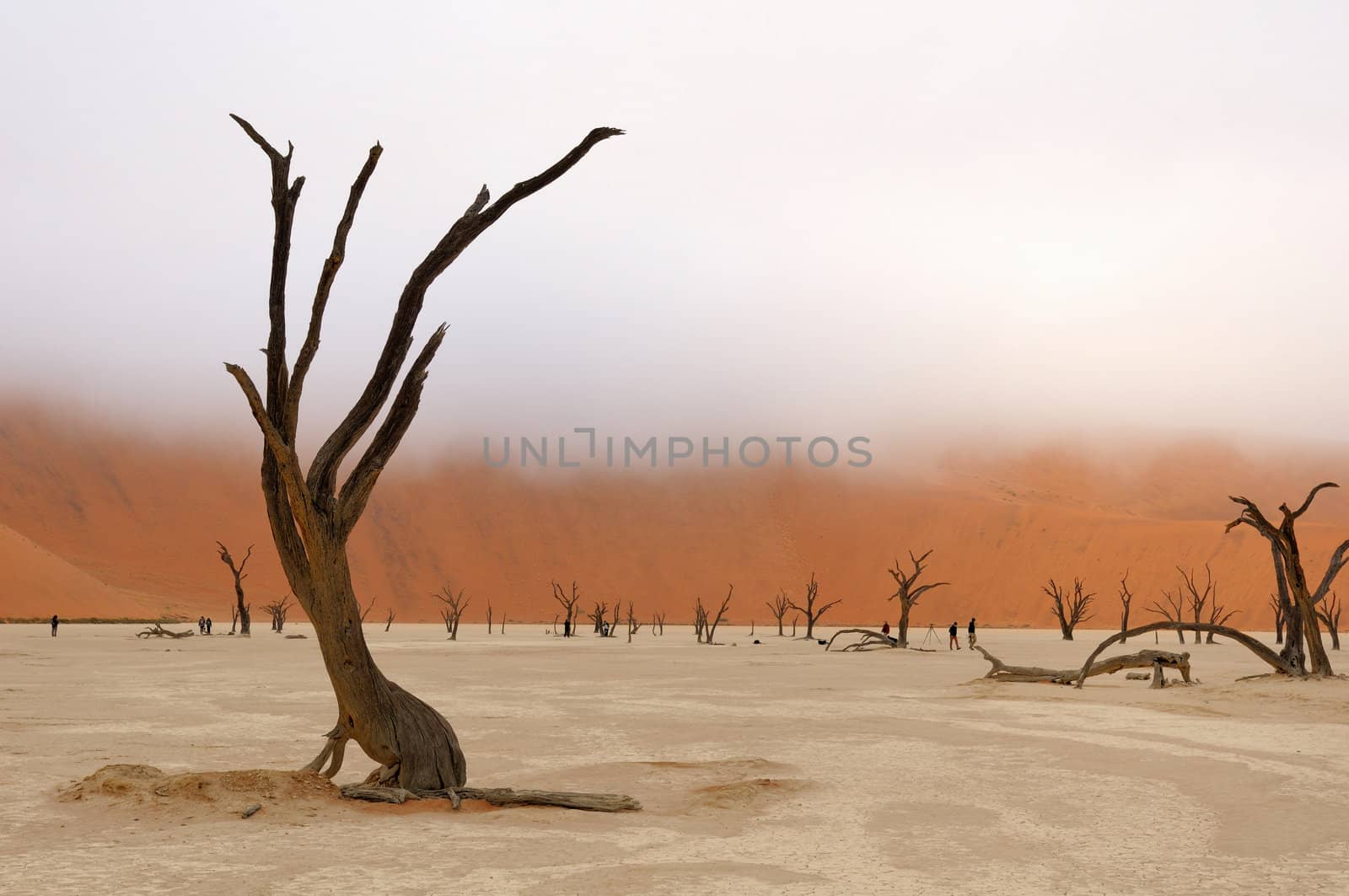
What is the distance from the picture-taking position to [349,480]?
341 inches

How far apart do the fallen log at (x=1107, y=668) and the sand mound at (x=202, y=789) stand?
14402 millimetres

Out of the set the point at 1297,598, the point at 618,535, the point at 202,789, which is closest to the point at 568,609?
the point at 1297,598

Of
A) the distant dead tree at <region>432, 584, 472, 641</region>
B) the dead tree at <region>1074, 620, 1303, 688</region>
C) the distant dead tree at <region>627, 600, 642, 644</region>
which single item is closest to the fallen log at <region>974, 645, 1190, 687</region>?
the dead tree at <region>1074, 620, 1303, 688</region>

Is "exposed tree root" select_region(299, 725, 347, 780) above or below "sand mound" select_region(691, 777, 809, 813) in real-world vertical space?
above

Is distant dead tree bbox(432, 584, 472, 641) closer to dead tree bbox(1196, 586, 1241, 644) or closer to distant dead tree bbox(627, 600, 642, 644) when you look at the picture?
distant dead tree bbox(627, 600, 642, 644)

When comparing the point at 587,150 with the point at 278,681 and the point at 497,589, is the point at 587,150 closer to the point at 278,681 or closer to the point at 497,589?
the point at 278,681

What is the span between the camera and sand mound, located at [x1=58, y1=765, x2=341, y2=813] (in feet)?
26.5

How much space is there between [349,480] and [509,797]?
109 inches

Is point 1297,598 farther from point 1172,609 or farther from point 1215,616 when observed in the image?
point 1172,609

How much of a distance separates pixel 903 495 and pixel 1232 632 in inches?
3939

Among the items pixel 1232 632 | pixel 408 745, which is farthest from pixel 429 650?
pixel 408 745

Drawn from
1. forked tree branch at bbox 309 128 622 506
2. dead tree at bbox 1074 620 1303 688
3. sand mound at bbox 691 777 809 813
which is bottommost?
sand mound at bbox 691 777 809 813

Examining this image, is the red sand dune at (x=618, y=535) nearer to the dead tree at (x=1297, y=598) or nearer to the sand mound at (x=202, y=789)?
the dead tree at (x=1297, y=598)

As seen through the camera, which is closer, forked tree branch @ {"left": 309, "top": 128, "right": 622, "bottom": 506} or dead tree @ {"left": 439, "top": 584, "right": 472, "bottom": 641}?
forked tree branch @ {"left": 309, "top": 128, "right": 622, "bottom": 506}
